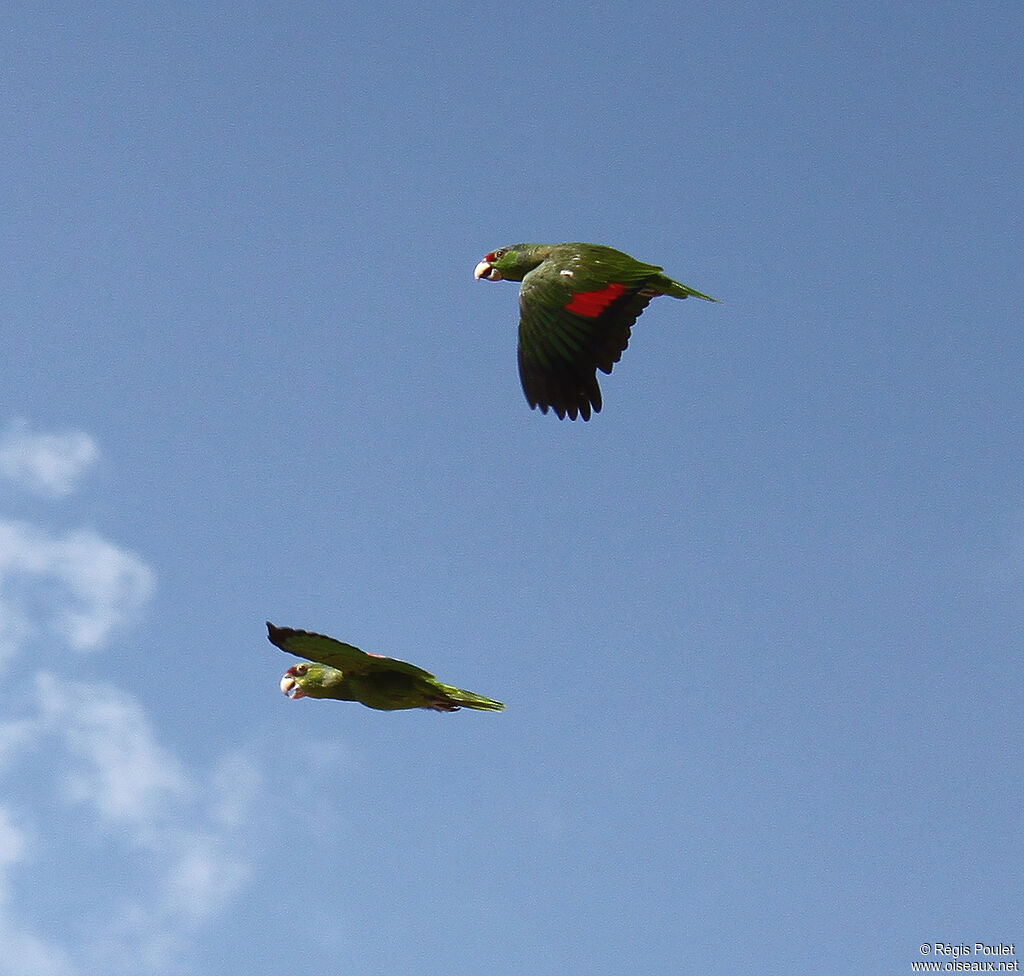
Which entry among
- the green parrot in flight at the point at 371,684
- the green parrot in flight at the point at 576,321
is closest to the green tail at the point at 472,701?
the green parrot in flight at the point at 371,684

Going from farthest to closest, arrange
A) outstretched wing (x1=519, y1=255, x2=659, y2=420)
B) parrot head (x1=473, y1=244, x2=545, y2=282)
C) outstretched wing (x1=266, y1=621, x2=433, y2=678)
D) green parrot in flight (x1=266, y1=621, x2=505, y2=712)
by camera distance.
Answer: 1. parrot head (x1=473, y1=244, x2=545, y2=282)
2. outstretched wing (x1=519, y1=255, x2=659, y2=420)
3. green parrot in flight (x1=266, y1=621, x2=505, y2=712)
4. outstretched wing (x1=266, y1=621, x2=433, y2=678)

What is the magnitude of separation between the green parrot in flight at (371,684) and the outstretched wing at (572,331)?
2.76 m

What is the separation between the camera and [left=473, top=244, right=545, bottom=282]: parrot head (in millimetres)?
12385

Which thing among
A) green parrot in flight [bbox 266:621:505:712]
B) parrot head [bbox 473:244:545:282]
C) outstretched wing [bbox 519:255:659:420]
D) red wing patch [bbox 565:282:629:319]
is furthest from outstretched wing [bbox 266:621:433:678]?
parrot head [bbox 473:244:545:282]

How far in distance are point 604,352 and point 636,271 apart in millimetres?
1170

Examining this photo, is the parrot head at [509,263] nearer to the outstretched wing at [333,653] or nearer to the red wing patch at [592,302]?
the red wing patch at [592,302]

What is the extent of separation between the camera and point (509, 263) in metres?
12.6

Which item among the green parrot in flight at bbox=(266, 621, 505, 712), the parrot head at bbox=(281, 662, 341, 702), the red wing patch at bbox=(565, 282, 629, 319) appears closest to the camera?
the green parrot in flight at bbox=(266, 621, 505, 712)

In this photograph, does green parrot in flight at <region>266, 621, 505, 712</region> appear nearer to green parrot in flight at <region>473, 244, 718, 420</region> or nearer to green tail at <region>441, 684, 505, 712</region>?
green tail at <region>441, 684, 505, 712</region>

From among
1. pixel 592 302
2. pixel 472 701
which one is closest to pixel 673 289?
pixel 592 302

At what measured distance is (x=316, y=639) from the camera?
8.59 metres

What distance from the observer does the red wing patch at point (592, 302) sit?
35.1ft

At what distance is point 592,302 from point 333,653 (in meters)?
4.19

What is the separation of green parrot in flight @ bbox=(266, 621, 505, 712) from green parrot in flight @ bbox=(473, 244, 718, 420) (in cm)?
276
